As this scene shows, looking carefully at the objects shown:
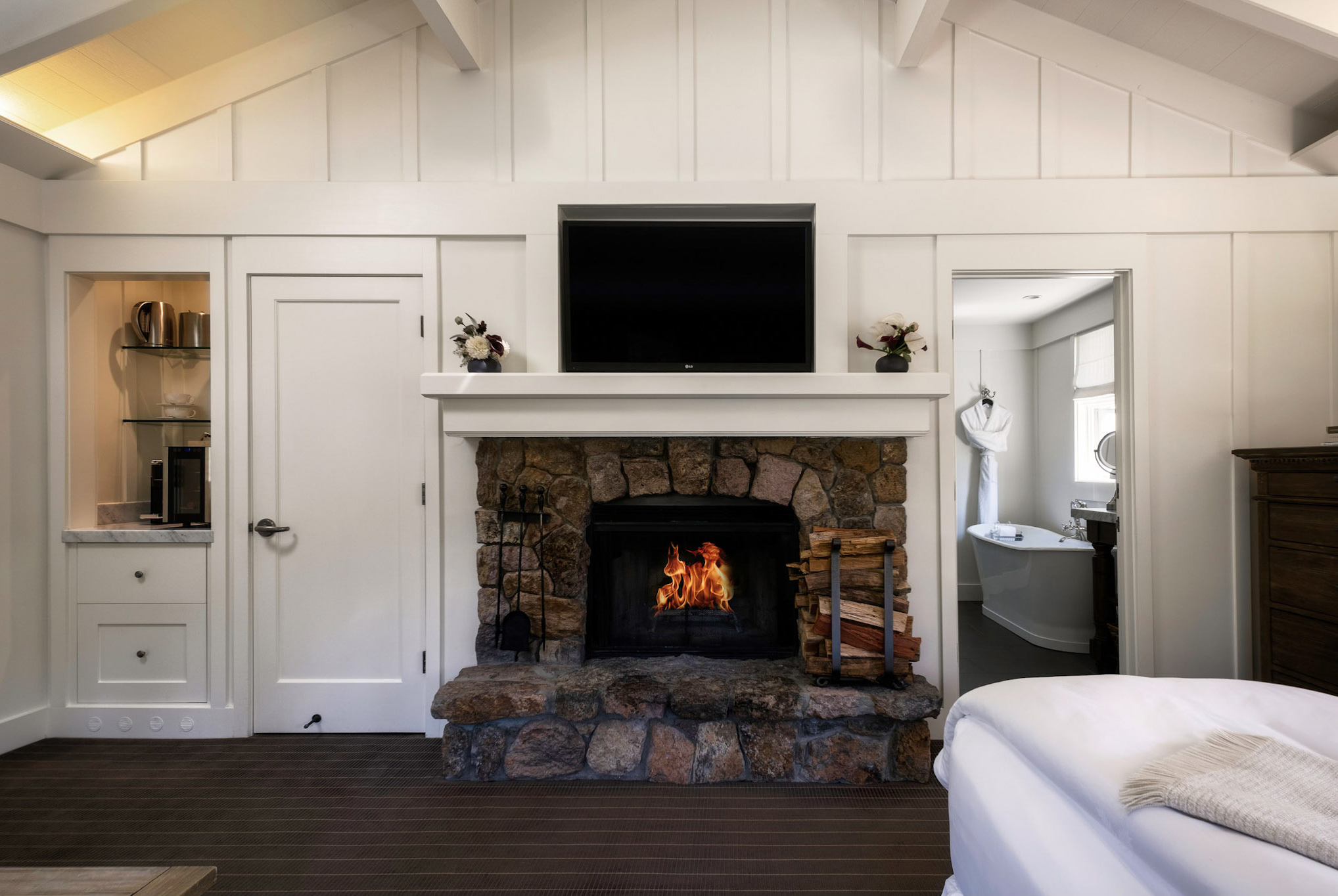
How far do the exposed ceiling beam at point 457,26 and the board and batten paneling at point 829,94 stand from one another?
135 cm

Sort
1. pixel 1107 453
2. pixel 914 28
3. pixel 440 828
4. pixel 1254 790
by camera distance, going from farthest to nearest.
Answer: pixel 1107 453 → pixel 914 28 → pixel 440 828 → pixel 1254 790

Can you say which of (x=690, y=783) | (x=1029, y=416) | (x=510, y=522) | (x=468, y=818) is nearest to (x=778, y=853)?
(x=690, y=783)

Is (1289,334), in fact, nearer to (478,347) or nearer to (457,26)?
(478,347)

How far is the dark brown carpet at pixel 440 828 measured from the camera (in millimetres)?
1783

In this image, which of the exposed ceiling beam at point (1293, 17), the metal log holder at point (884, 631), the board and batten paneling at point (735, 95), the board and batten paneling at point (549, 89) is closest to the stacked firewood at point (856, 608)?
the metal log holder at point (884, 631)

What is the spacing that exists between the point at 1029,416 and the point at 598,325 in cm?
427

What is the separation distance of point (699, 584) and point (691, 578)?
4 cm

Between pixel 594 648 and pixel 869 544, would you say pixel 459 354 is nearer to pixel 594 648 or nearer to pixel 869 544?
pixel 594 648

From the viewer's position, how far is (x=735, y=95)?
2648mm

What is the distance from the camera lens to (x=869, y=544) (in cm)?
238

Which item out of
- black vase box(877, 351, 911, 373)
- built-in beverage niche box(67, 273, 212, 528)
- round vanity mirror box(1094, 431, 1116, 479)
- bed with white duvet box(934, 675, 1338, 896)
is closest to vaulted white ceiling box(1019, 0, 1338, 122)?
black vase box(877, 351, 911, 373)

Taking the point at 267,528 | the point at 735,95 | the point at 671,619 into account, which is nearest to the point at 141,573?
the point at 267,528

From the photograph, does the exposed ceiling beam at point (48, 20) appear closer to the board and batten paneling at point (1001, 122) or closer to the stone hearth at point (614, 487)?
the stone hearth at point (614, 487)

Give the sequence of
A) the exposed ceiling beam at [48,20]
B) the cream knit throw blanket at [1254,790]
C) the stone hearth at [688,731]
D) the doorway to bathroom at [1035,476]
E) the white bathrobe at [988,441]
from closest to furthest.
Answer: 1. the cream knit throw blanket at [1254,790]
2. the exposed ceiling beam at [48,20]
3. the stone hearth at [688,731]
4. the doorway to bathroom at [1035,476]
5. the white bathrobe at [988,441]
